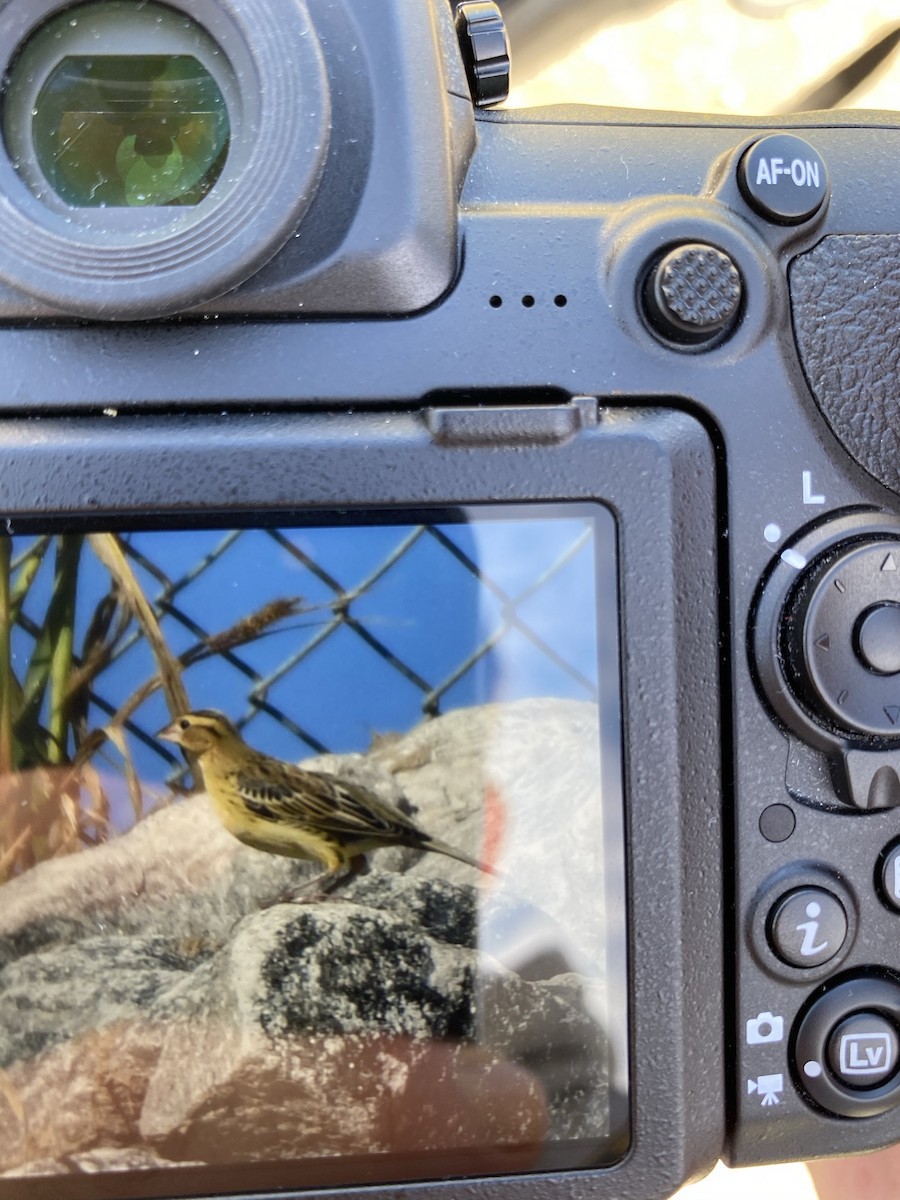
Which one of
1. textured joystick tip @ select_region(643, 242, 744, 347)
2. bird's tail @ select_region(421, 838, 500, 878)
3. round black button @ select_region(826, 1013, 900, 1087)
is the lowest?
round black button @ select_region(826, 1013, 900, 1087)

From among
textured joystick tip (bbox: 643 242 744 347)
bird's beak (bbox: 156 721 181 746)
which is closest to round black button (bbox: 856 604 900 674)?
textured joystick tip (bbox: 643 242 744 347)

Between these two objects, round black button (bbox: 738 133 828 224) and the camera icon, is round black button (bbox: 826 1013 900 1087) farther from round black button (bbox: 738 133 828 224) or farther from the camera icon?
round black button (bbox: 738 133 828 224)

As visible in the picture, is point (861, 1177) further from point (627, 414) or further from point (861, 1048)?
point (627, 414)

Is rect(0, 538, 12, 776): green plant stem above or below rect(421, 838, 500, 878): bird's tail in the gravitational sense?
above

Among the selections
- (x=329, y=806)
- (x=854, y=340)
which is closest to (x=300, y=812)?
(x=329, y=806)

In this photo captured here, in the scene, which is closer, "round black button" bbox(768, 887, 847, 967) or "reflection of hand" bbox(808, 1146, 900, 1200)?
"round black button" bbox(768, 887, 847, 967)

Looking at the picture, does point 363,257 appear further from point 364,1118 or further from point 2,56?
point 364,1118

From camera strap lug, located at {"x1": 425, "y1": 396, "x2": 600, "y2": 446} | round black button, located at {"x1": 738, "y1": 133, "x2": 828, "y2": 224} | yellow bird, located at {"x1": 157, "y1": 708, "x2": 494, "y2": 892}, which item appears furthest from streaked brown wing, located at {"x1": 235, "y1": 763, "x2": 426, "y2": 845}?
round black button, located at {"x1": 738, "y1": 133, "x2": 828, "y2": 224}
